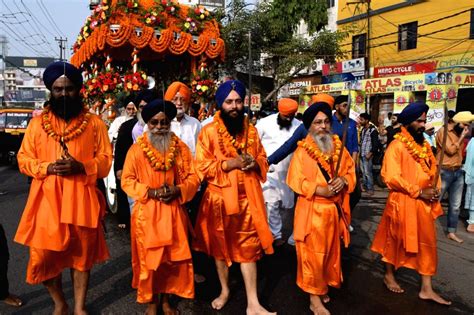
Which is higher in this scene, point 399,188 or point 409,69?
point 409,69

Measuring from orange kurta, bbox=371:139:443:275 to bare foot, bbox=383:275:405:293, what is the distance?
28cm

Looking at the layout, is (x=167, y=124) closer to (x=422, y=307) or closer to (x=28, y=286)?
(x=28, y=286)

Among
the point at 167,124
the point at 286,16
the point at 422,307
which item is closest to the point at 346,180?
the point at 422,307

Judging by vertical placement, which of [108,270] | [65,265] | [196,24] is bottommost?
[108,270]

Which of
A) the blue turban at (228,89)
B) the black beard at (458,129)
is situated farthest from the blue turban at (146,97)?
the black beard at (458,129)

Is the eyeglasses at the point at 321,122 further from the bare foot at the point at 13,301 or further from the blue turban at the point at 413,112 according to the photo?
the bare foot at the point at 13,301

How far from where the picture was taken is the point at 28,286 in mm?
4160

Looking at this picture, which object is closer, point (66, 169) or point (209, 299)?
point (66, 169)

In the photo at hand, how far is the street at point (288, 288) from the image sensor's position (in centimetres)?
372

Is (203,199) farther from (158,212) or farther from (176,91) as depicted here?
(176,91)

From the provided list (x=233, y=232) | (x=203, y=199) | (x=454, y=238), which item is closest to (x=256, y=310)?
(x=233, y=232)

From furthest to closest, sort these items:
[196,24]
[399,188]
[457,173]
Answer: [196,24], [457,173], [399,188]

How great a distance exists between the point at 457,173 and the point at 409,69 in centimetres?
1509

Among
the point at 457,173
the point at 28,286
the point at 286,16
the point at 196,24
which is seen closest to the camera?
the point at 28,286
